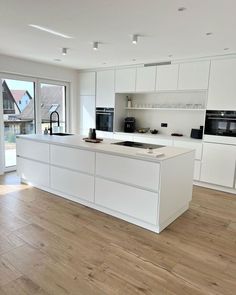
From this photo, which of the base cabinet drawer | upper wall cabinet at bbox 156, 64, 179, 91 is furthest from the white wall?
upper wall cabinet at bbox 156, 64, 179, 91

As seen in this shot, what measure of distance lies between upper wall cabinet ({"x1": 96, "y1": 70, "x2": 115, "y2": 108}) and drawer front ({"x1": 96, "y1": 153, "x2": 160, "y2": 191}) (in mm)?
2869

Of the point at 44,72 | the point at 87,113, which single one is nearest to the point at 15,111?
the point at 44,72

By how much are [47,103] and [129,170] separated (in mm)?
3850

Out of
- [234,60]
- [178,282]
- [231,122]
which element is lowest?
[178,282]

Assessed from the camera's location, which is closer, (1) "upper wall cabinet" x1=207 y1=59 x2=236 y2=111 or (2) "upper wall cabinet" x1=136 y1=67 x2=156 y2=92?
(1) "upper wall cabinet" x1=207 y1=59 x2=236 y2=111

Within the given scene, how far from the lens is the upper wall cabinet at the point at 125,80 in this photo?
17.7 ft

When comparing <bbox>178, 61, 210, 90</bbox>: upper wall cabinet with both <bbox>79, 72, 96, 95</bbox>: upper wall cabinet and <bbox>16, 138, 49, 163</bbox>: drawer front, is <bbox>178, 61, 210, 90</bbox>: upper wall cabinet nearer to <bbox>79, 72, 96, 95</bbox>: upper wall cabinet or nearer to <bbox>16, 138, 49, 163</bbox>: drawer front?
<bbox>79, 72, 96, 95</bbox>: upper wall cabinet

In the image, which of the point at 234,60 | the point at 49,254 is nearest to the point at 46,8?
the point at 49,254

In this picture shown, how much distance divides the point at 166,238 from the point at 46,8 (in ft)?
9.39

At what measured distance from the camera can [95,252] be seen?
246 centimetres

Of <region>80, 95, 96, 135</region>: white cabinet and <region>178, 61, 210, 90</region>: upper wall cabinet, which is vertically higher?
<region>178, 61, 210, 90</region>: upper wall cabinet

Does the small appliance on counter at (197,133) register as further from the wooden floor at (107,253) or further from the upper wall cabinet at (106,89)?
the upper wall cabinet at (106,89)

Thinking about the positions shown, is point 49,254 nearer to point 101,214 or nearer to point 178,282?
point 101,214

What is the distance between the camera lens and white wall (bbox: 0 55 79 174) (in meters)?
4.96
